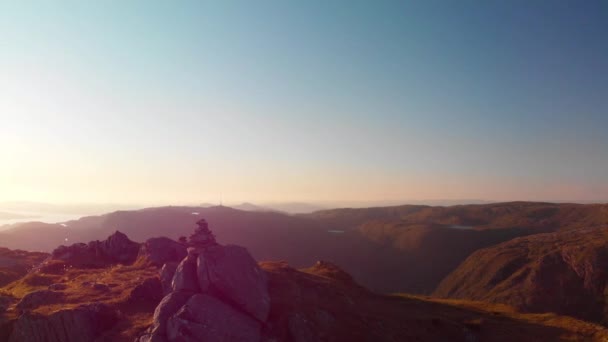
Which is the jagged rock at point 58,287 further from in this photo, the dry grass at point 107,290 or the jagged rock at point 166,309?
the jagged rock at point 166,309

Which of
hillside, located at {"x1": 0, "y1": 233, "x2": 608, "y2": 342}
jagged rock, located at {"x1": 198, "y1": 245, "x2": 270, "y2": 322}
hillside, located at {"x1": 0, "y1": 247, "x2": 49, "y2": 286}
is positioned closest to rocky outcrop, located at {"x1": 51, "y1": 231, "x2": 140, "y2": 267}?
hillside, located at {"x1": 0, "y1": 233, "x2": 608, "y2": 342}

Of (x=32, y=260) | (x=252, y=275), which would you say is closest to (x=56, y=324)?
(x=252, y=275)

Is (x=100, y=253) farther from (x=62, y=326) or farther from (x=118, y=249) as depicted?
(x=62, y=326)

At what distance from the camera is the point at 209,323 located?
36.8 m

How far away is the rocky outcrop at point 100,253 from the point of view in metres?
69.1

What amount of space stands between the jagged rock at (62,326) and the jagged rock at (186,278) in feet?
24.7

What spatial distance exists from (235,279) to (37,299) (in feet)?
75.8

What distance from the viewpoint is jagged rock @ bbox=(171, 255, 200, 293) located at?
42531 mm

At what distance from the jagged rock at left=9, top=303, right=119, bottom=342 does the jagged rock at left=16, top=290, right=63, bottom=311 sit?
5.00 metres

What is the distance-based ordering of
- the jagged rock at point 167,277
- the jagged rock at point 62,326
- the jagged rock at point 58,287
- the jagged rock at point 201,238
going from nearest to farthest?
the jagged rock at point 62,326
the jagged rock at point 167,277
the jagged rock at point 58,287
the jagged rock at point 201,238

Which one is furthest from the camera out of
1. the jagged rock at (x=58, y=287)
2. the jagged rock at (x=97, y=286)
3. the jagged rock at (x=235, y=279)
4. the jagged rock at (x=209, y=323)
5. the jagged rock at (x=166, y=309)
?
the jagged rock at (x=58, y=287)

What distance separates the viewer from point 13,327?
37.8 metres

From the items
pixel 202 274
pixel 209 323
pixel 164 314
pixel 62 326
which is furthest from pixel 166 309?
pixel 62 326

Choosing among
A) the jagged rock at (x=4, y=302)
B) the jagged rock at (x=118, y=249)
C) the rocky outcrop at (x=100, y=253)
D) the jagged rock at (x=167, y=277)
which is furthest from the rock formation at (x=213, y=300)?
the rocky outcrop at (x=100, y=253)
